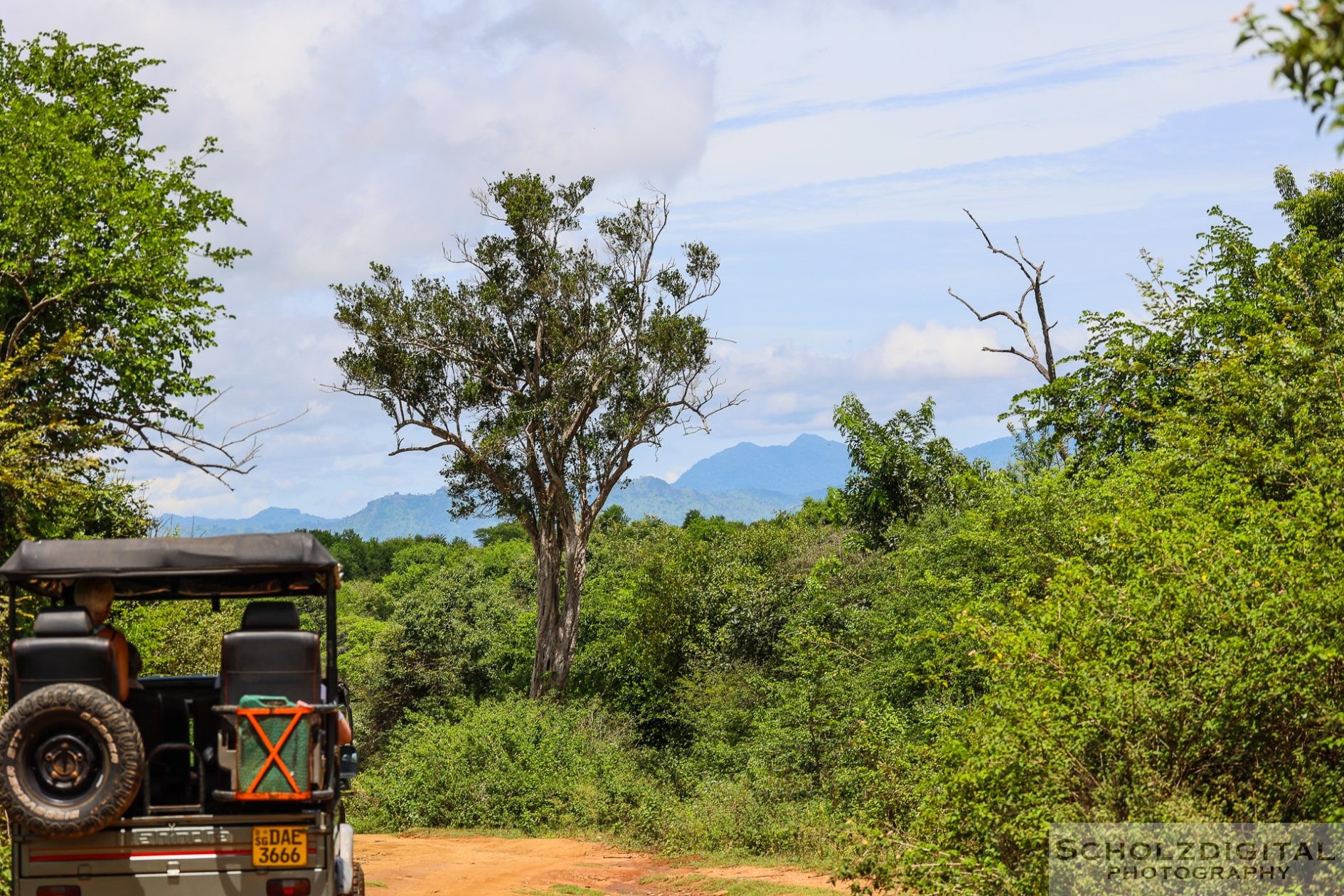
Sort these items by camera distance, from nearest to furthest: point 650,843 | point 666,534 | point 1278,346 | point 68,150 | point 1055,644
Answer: point 1055,644 < point 1278,346 < point 650,843 < point 68,150 < point 666,534

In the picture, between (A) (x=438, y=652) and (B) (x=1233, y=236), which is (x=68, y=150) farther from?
(B) (x=1233, y=236)

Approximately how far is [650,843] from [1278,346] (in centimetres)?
1076

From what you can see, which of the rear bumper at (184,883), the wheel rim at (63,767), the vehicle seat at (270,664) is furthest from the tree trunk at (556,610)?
the wheel rim at (63,767)

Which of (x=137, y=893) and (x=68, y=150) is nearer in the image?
(x=137, y=893)

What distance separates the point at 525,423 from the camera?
30266 mm

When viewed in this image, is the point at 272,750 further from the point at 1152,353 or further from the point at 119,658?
the point at 1152,353

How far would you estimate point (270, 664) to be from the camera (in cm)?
711

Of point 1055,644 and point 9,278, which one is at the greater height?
point 9,278

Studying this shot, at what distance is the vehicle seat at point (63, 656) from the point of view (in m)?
6.89

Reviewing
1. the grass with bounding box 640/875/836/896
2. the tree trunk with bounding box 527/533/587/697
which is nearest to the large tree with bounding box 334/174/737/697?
the tree trunk with bounding box 527/533/587/697

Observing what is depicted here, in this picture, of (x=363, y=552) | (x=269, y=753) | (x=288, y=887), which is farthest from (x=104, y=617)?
(x=363, y=552)

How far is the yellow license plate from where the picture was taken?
22.4 ft

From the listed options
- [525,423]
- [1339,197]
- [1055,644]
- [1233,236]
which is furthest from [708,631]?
[1055,644]

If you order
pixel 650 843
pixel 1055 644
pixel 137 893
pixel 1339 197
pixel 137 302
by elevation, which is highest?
pixel 1339 197
